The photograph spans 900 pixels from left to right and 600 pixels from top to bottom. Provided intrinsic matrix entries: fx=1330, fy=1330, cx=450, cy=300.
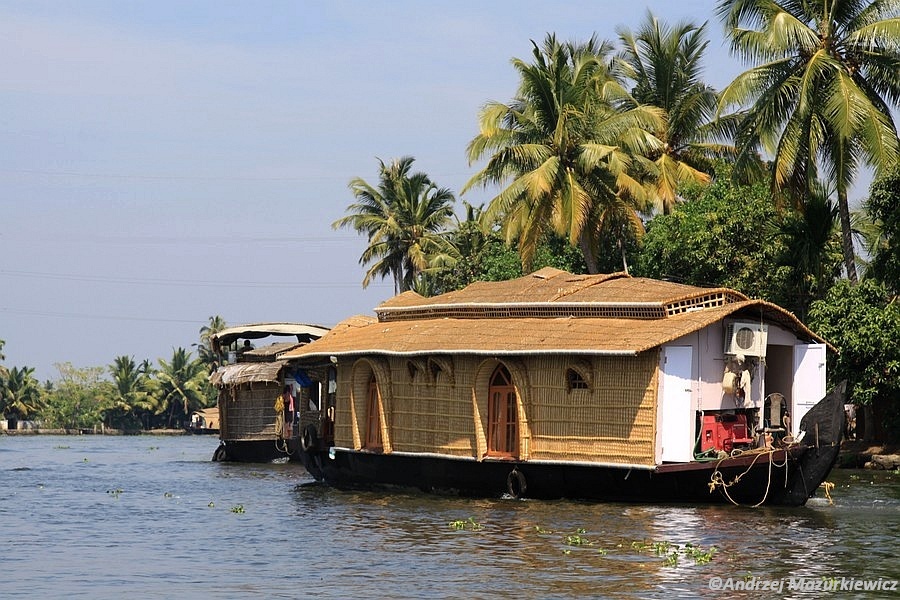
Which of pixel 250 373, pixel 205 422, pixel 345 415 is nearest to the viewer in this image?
pixel 345 415

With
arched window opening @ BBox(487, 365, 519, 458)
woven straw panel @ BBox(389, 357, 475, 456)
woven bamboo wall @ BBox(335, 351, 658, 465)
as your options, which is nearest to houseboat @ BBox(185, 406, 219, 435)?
woven straw panel @ BBox(389, 357, 475, 456)

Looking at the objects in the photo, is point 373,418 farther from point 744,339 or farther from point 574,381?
point 744,339

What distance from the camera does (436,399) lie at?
62.0 feet

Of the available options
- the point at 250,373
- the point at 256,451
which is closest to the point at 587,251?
the point at 250,373

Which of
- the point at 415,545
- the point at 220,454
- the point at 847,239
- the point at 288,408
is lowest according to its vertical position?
the point at 415,545

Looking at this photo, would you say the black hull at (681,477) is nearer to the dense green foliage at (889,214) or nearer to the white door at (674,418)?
the white door at (674,418)

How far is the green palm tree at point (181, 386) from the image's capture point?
6975cm

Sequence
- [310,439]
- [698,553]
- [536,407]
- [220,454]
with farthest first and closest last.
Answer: [220,454] → [310,439] → [536,407] → [698,553]

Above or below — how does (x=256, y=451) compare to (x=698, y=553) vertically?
above

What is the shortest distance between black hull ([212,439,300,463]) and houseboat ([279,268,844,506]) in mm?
10656

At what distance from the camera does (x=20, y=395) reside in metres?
68.4

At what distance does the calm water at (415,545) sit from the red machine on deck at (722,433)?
1010 millimetres

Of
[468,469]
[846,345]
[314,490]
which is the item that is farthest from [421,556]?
[846,345]

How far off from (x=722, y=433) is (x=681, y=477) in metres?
1.22
